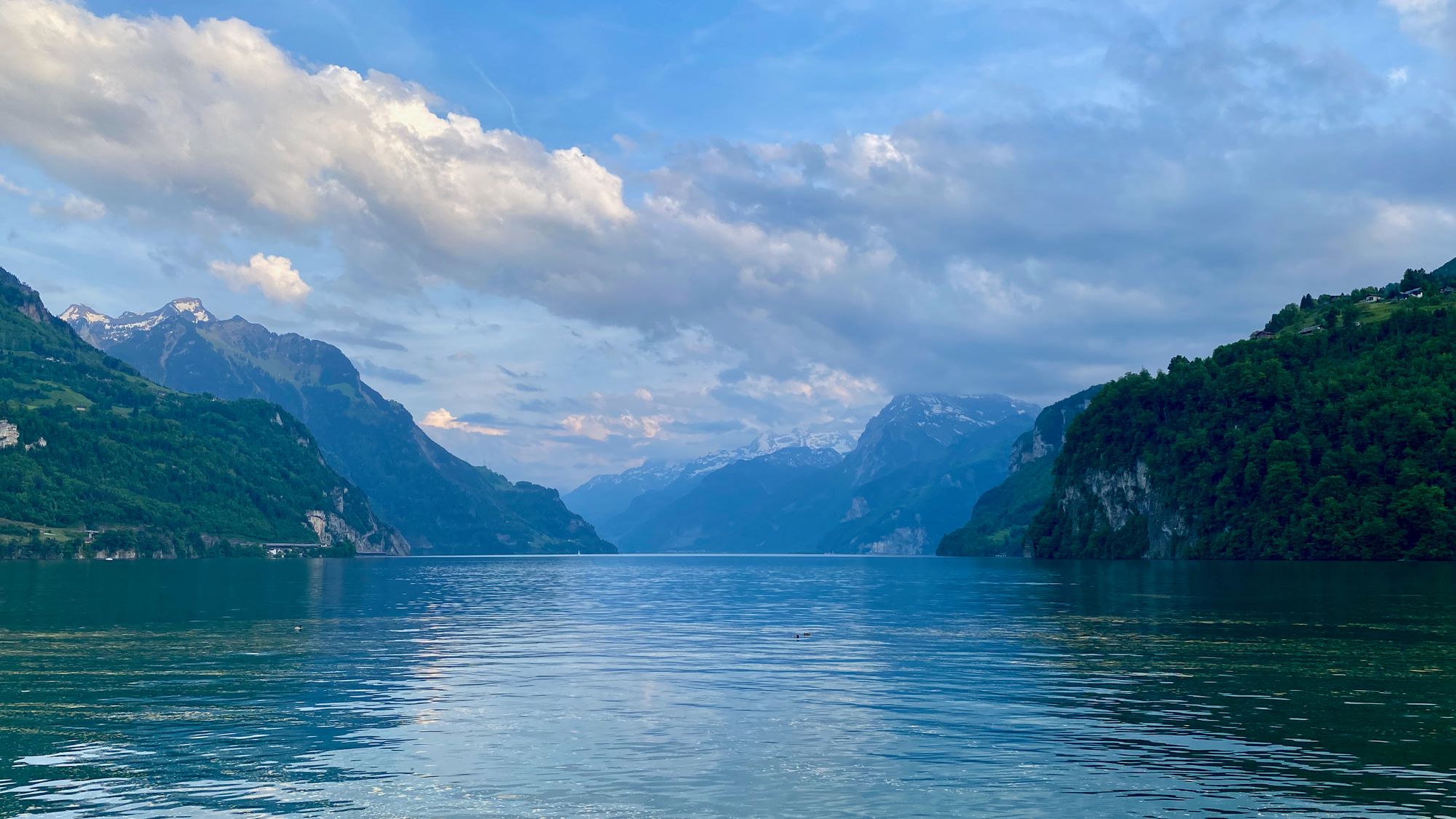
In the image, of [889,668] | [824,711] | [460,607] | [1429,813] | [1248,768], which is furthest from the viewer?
[460,607]

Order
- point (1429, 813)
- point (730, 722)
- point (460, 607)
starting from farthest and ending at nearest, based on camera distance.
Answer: point (460, 607) < point (730, 722) < point (1429, 813)

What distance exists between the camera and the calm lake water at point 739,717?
36.7 metres

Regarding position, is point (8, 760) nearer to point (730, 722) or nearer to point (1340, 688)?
point (730, 722)

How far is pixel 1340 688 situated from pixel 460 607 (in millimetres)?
98700

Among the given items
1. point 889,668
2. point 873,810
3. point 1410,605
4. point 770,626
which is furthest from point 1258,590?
point 873,810

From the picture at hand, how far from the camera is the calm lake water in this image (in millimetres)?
36688

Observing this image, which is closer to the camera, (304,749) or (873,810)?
(873,810)

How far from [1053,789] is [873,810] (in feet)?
20.6

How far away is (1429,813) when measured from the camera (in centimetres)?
3334

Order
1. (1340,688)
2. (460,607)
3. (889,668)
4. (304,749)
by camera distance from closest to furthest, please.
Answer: (304,749)
(1340,688)
(889,668)
(460,607)

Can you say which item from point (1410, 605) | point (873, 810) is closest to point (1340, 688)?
point (873, 810)

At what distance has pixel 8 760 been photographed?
4200 cm

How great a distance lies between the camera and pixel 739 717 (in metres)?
51.6

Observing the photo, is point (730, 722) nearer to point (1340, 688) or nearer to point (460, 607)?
point (1340, 688)
